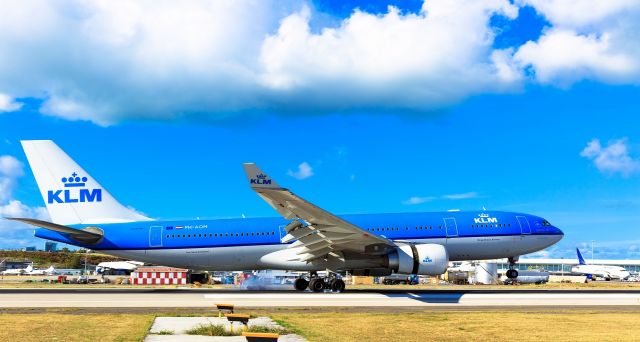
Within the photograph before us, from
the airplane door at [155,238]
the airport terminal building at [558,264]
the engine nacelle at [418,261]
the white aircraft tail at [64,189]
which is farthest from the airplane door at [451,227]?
the airport terminal building at [558,264]

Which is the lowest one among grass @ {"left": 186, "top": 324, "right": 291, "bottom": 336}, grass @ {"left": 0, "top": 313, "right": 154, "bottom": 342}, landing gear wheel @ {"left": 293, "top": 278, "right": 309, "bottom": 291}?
grass @ {"left": 0, "top": 313, "right": 154, "bottom": 342}

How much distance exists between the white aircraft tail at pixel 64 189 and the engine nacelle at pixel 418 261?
16.8 m

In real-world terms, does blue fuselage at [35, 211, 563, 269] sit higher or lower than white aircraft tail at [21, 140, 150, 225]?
lower

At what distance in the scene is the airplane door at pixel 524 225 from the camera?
38938 mm

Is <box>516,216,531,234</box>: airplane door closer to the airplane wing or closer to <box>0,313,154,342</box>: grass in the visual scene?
the airplane wing

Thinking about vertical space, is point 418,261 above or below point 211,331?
above

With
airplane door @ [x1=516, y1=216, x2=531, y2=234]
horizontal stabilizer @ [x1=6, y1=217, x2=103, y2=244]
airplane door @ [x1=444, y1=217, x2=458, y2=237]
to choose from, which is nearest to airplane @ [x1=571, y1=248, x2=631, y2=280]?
airplane door @ [x1=516, y1=216, x2=531, y2=234]

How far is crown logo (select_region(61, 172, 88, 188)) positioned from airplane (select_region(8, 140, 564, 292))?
0.19ft

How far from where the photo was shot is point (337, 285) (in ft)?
112

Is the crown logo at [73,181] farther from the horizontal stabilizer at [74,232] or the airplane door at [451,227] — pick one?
the airplane door at [451,227]

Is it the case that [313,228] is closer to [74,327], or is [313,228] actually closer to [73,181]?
[73,181]

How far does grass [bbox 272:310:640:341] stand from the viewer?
634 inches

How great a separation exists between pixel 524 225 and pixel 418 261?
10613 millimetres

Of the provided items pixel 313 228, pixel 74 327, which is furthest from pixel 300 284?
pixel 74 327
